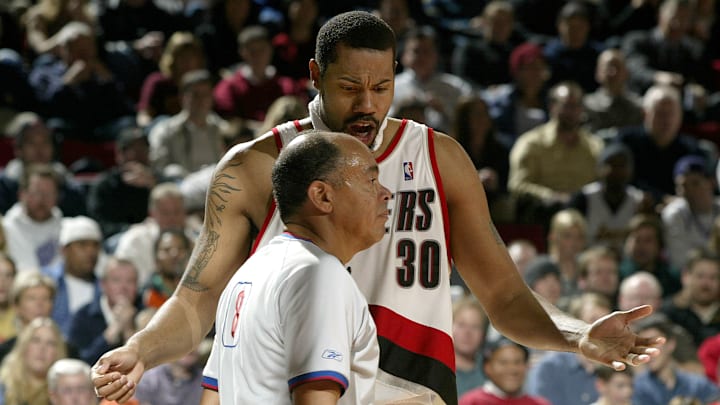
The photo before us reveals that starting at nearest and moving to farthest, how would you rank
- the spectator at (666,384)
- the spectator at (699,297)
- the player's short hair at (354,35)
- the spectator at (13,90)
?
the player's short hair at (354,35) < the spectator at (666,384) < the spectator at (699,297) < the spectator at (13,90)

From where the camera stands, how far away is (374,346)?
2.89 m

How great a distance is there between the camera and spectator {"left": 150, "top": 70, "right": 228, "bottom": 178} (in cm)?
952

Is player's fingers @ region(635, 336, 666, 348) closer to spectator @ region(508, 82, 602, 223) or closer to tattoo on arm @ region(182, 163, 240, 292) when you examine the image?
tattoo on arm @ region(182, 163, 240, 292)

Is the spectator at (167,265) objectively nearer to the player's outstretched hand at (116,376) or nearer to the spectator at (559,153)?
the spectator at (559,153)

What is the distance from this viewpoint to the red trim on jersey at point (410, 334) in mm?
3580

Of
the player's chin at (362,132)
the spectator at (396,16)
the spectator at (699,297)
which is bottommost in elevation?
the spectator at (699,297)

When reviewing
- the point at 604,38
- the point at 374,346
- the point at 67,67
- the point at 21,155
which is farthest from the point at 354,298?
the point at 604,38

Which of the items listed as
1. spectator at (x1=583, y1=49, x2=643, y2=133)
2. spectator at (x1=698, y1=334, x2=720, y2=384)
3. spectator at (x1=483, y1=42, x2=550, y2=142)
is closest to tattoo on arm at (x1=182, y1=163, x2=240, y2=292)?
spectator at (x1=698, y1=334, x2=720, y2=384)

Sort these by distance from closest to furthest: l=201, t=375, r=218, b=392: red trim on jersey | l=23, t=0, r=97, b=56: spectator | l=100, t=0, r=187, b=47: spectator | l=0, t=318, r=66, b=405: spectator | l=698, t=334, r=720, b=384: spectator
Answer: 1. l=201, t=375, r=218, b=392: red trim on jersey
2. l=0, t=318, r=66, b=405: spectator
3. l=698, t=334, r=720, b=384: spectator
4. l=23, t=0, r=97, b=56: spectator
5. l=100, t=0, r=187, b=47: spectator

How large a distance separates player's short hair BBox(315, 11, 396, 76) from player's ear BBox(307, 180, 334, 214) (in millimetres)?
658

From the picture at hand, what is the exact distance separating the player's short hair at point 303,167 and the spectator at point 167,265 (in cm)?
514

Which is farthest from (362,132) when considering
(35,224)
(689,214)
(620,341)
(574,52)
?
(574,52)

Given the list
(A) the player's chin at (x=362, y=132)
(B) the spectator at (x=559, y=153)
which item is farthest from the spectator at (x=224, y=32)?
(A) the player's chin at (x=362, y=132)

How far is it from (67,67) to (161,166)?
→ 4.40 feet
